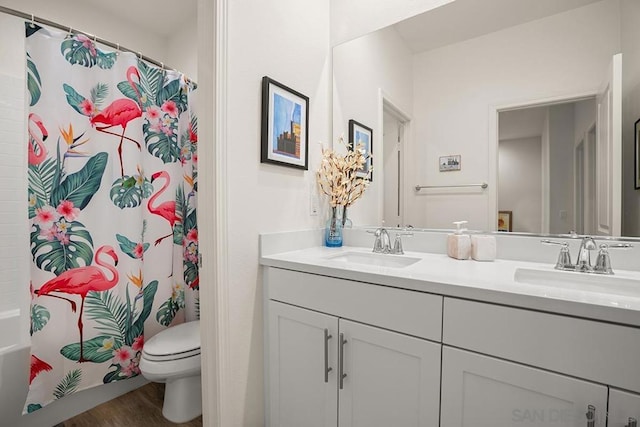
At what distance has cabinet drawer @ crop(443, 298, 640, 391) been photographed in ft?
2.19

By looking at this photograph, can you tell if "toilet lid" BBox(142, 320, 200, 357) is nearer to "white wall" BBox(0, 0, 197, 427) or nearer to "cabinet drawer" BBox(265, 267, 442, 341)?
"white wall" BBox(0, 0, 197, 427)

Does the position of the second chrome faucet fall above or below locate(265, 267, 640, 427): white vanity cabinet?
above

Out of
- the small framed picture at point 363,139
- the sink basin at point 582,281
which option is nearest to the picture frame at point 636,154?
the sink basin at point 582,281

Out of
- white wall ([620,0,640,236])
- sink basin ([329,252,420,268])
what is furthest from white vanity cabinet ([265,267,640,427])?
white wall ([620,0,640,236])

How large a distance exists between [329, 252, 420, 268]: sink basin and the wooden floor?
116cm

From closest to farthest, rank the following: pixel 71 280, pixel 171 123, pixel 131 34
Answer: pixel 71 280 → pixel 171 123 → pixel 131 34

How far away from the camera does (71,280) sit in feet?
4.97

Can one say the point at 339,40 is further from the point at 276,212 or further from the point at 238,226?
the point at 238,226

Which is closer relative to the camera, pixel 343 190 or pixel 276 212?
pixel 276 212

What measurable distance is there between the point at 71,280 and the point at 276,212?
1112 millimetres

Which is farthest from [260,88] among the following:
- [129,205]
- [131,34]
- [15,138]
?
[131,34]

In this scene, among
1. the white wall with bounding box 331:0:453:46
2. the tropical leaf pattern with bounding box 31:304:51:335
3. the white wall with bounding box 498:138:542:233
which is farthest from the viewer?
the white wall with bounding box 331:0:453:46

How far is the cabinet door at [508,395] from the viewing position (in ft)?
2.32

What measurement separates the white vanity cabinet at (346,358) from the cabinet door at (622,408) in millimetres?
374
